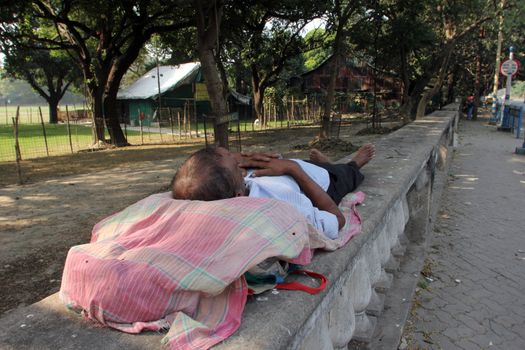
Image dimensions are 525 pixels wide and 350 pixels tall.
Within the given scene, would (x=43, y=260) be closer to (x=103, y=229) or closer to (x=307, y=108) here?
(x=103, y=229)

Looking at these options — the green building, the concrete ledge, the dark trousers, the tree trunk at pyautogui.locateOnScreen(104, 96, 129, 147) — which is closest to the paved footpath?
the concrete ledge

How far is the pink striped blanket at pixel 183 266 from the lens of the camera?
125cm

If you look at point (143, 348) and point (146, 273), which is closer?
point (143, 348)

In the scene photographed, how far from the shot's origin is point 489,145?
1360 cm

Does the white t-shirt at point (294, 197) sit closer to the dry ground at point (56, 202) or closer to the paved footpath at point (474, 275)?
the paved footpath at point (474, 275)

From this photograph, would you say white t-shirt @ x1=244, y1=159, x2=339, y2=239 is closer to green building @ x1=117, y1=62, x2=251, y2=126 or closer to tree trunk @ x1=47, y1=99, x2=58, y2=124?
green building @ x1=117, y1=62, x2=251, y2=126

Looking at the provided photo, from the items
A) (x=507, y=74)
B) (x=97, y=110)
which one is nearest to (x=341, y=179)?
(x=97, y=110)

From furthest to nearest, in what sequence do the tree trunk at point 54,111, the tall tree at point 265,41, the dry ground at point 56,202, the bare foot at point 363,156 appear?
the tree trunk at point 54,111, the tall tree at point 265,41, the dry ground at point 56,202, the bare foot at point 363,156

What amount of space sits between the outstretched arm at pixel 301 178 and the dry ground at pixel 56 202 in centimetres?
242

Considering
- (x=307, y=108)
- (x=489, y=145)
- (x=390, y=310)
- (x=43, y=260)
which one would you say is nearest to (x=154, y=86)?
(x=307, y=108)

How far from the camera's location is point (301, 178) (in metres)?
2.20

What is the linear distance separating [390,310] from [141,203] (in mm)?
2051

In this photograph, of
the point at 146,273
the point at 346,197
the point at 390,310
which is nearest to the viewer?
the point at 146,273

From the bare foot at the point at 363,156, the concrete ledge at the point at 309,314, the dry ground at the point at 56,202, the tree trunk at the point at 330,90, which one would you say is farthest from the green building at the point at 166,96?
the concrete ledge at the point at 309,314
